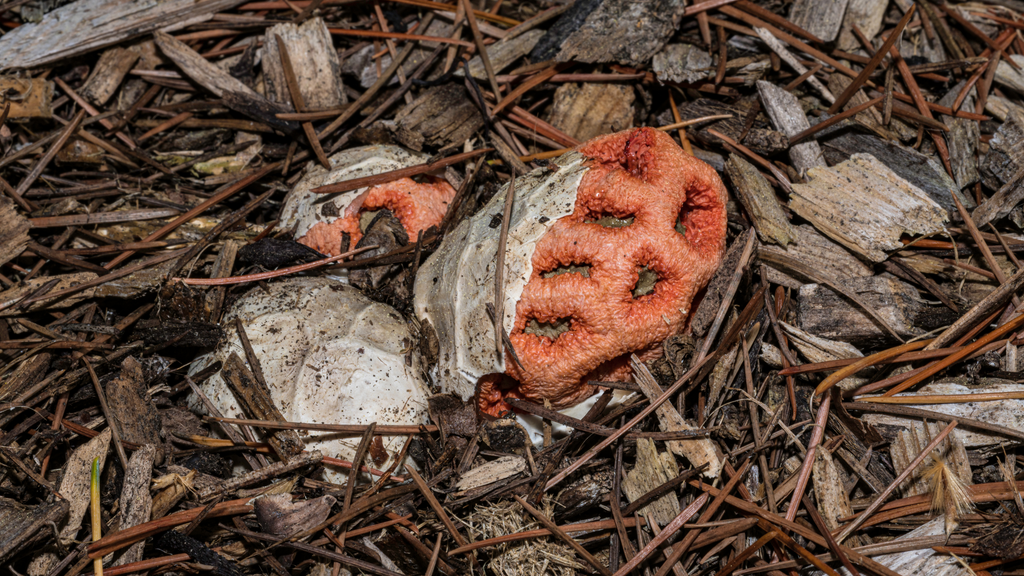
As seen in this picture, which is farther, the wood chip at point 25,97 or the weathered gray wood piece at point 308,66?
the weathered gray wood piece at point 308,66

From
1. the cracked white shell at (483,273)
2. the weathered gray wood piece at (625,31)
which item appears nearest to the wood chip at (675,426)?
the cracked white shell at (483,273)

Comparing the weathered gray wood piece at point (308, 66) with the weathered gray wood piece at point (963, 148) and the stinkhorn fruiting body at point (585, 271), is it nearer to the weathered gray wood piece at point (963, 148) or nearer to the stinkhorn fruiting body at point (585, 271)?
the stinkhorn fruiting body at point (585, 271)

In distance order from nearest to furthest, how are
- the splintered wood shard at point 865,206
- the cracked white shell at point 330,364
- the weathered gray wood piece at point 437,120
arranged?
1. the cracked white shell at point 330,364
2. the splintered wood shard at point 865,206
3. the weathered gray wood piece at point 437,120

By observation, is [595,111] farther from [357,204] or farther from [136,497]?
[136,497]

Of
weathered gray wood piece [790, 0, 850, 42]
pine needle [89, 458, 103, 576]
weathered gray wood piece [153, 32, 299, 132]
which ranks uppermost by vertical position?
weathered gray wood piece [790, 0, 850, 42]

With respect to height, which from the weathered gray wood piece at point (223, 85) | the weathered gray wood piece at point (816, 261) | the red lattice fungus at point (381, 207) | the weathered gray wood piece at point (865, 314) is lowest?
the weathered gray wood piece at point (865, 314)

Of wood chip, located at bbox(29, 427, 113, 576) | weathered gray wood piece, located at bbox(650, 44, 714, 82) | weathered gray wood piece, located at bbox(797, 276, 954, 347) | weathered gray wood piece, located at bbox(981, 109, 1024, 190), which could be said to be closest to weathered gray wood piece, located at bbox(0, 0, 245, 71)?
wood chip, located at bbox(29, 427, 113, 576)

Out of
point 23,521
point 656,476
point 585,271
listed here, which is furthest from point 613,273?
point 23,521

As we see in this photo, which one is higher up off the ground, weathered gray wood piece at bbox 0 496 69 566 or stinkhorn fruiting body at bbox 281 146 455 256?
stinkhorn fruiting body at bbox 281 146 455 256

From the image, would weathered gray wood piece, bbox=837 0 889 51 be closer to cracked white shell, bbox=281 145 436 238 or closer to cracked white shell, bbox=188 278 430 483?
cracked white shell, bbox=281 145 436 238
